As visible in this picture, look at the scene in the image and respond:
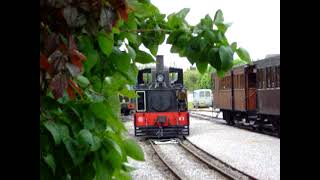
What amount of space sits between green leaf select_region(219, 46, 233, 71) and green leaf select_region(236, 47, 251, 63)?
67mm

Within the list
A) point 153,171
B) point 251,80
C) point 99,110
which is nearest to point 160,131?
point 251,80

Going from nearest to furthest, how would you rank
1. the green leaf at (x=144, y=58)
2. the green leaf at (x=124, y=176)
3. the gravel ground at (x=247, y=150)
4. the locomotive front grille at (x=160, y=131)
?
the green leaf at (x=124, y=176) < the green leaf at (x=144, y=58) < the gravel ground at (x=247, y=150) < the locomotive front grille at (x=160, y=131)

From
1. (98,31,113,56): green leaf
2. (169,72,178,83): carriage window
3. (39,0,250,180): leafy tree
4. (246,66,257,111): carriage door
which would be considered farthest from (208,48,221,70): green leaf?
(246,66,257,111): carriage door

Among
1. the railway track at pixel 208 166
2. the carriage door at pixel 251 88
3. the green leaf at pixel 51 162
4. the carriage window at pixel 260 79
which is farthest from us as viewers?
the carriage door at pixel 251 88

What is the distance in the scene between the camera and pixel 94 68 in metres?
2.05

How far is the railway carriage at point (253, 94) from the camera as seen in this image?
70.4ft

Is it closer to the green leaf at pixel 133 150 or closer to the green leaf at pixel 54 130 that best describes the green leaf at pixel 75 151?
the green leaf at pixel 54 130

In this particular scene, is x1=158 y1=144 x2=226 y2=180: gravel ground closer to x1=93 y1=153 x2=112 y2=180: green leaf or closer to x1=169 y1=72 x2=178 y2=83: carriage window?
x1=169 y1=72 x2=178 y2=83: carriage window

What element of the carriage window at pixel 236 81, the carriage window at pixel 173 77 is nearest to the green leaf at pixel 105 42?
the carriage window at pixel 173 77

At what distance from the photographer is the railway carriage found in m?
21.5

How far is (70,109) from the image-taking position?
177cm
